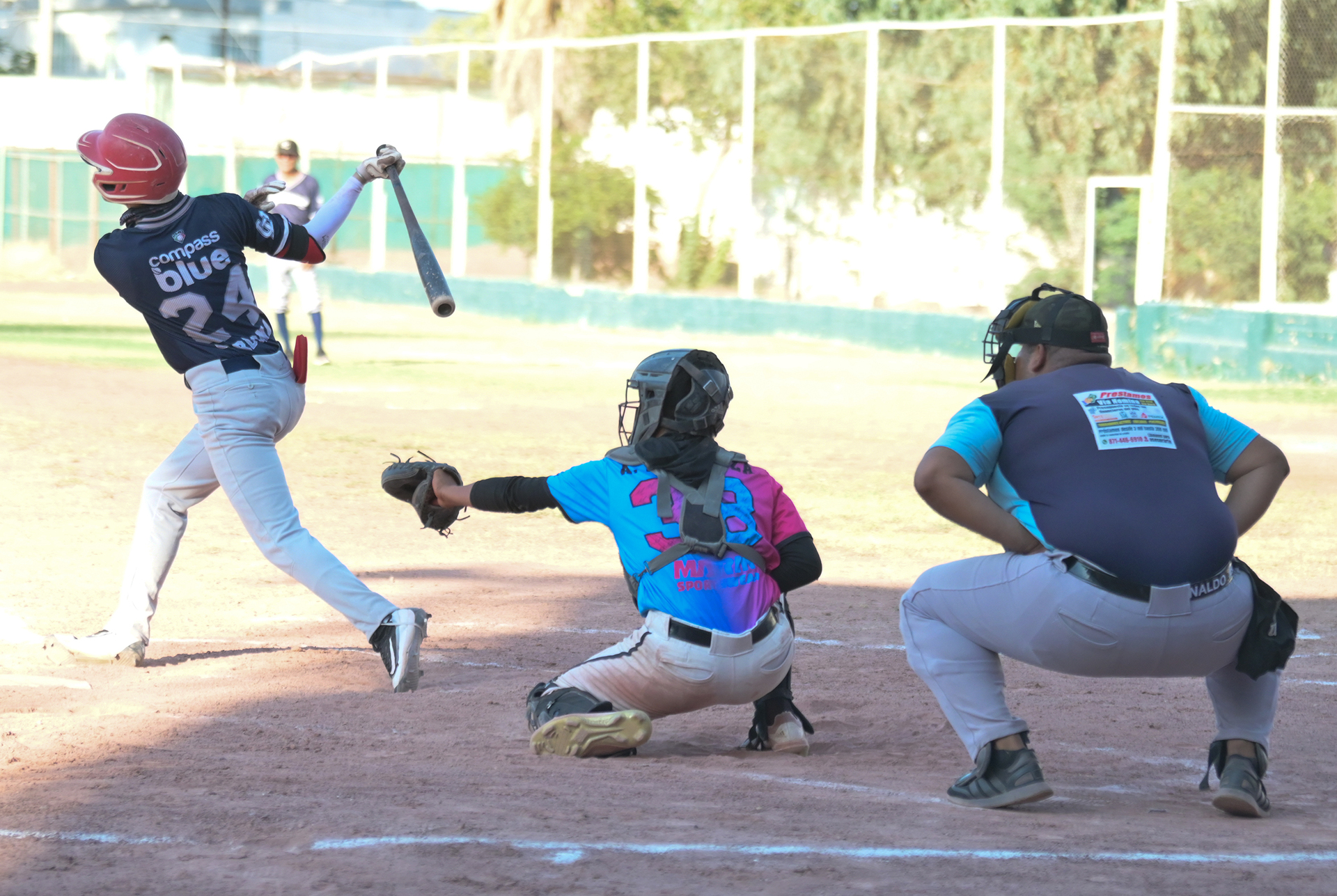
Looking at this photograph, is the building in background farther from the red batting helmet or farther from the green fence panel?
the red batting helmet

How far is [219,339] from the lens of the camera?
18.7 ft

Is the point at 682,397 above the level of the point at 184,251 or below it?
below

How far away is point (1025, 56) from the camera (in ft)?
79.2

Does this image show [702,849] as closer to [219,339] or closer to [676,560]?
[676,560]

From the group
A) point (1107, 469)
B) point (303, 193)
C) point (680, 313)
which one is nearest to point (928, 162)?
point (680, 313)

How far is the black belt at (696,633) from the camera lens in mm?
4645

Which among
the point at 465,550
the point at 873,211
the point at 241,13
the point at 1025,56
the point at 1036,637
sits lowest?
the point at 465,550

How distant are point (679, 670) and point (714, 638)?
0.14 m

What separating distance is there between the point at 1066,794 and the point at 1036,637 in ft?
1.99

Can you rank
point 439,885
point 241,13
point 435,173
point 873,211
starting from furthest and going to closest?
point 241,13 → point 435,173 → point 873,211 → point 439,885

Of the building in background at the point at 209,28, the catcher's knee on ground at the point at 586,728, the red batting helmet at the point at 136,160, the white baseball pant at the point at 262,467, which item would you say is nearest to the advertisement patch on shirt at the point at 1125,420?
the catcher's knee on ground at the point at 586,728

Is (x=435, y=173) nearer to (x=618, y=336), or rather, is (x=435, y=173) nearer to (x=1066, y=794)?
(x=618, y=336)

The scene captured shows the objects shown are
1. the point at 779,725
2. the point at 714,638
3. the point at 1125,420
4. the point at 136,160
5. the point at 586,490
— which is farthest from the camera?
the point at 136,160

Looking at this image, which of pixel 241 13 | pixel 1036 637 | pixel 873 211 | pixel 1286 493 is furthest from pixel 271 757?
pixel 241 13
